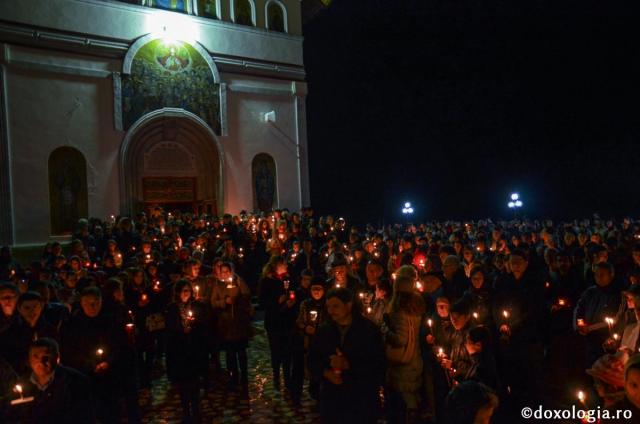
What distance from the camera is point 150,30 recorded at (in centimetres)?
1972

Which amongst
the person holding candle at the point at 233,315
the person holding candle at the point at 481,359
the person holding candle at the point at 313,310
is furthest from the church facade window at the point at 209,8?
the person holding candle at the point at 481,359

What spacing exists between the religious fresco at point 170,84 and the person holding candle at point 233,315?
14086mm

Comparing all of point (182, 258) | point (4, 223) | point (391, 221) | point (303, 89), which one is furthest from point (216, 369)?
point (391, 221)

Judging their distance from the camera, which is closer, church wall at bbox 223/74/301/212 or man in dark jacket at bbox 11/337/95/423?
man in dark jacket at bbox 11/337/95/423

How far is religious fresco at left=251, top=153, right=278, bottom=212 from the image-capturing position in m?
22.9

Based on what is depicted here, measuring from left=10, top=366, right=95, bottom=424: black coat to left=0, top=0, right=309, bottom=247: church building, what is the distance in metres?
15.5

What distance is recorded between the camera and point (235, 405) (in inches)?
262

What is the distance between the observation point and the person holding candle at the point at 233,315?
23.3ft

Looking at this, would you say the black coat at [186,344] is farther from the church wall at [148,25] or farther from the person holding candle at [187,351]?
the church wall at [148,25]

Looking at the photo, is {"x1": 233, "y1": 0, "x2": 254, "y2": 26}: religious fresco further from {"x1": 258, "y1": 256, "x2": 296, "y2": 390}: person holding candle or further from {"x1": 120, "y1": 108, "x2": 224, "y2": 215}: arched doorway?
{"x1": 258, "y1": 256, "x2": 296, "y2": 390}: person holding candle

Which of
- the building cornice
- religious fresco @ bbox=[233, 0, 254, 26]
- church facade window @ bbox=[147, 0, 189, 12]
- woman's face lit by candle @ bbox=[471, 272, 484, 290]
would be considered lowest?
woman's face lit by candle @ bbox=[471, 272, 484, 290]

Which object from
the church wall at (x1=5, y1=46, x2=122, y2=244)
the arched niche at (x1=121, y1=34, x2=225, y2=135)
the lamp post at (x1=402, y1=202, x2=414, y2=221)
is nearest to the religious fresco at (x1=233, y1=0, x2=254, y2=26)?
the arched niche at (x1=121, y1=34, x2=225, y2=135)

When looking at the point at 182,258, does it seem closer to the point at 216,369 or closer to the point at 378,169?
the point at 216,369

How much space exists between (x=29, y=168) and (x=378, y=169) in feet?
64.5
